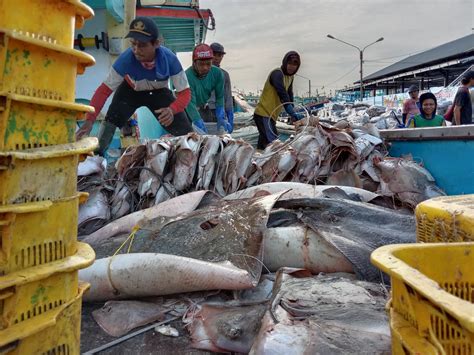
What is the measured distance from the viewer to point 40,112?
47.3 inches

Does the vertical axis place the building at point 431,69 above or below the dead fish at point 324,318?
above

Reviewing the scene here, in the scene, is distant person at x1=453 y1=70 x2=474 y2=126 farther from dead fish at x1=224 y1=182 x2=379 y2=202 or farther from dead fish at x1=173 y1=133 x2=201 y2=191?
→ dead fish at x1=173 y1=133 x2=201 y2=191

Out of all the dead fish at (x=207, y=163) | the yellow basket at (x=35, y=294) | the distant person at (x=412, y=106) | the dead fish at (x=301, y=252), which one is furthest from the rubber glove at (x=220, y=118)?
the yellow basket at (x=35, y=294)

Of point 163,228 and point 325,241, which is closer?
point 325,241

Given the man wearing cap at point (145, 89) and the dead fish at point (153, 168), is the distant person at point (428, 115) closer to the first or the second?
the man wearing cap at point (145, 89)

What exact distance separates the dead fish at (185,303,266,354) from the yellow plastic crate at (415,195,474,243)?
80 centimetres

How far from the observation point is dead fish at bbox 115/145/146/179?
12.7ft

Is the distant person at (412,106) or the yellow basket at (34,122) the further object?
the distant person at (412,106)

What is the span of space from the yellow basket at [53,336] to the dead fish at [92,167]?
2560 mm

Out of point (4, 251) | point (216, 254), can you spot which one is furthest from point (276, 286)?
point (4, 251)

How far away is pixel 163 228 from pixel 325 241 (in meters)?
1.02

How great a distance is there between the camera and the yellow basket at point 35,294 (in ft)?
3.62

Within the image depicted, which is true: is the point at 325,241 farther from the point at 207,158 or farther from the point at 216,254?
the point at 207,158

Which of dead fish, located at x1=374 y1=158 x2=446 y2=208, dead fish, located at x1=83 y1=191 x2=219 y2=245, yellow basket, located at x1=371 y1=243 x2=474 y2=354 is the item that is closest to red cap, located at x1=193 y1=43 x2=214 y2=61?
dead fish, located at x1=374 y1=158 x2=446 y2=208
